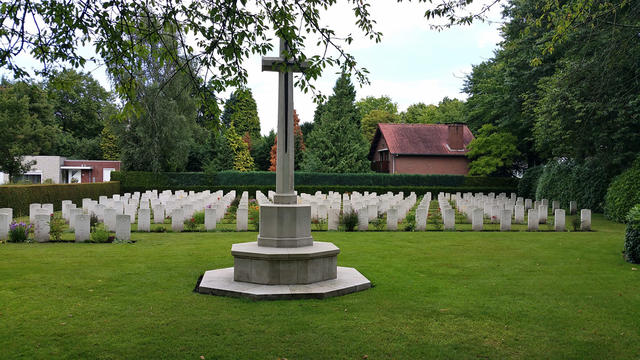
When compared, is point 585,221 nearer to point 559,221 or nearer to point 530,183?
point 559,221

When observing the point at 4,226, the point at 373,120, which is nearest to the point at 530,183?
the point at 4,226

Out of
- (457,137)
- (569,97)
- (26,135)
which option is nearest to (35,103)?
(26,135)

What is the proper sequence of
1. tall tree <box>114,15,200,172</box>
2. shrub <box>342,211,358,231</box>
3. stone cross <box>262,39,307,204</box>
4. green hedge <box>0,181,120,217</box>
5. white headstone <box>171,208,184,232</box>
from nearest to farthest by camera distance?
stone cross <box>262,39,307,204</box> < white headstone <box>171,208,184,232</box> < shrub <box>342,211,358,231</box> < green hedge <box>0,181,120,217</box> < tall tree <box>114,15,200,172</box>

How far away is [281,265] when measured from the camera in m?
6.71

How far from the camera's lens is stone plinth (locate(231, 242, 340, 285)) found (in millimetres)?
6676

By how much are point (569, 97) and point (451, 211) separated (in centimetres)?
765

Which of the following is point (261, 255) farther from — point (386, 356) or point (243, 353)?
point (386, 356)

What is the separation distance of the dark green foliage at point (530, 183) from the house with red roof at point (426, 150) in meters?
7.09

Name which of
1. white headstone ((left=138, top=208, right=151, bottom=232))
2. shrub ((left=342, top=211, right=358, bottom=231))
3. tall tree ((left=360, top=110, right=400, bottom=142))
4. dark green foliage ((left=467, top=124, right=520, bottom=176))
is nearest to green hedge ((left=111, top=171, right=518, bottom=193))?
dark green foliage ((left=467, top=124, right=520, bottom=176))

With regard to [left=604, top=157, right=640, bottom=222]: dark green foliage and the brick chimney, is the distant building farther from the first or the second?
[left=604, top=157, right=640, bottom=222]: dark green foliage

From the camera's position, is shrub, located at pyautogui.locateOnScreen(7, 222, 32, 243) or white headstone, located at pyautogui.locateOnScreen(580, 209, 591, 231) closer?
shrub, located at pyautogui.locateOnScreen(7, 222, 32, 243)

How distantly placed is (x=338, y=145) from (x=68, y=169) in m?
28.2

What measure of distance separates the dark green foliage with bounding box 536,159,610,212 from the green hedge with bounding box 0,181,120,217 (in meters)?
23.7

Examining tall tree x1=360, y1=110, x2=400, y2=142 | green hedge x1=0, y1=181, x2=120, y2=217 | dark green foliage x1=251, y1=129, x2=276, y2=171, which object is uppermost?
tall tree x1=360, y1=110, x2=400, y2=142
